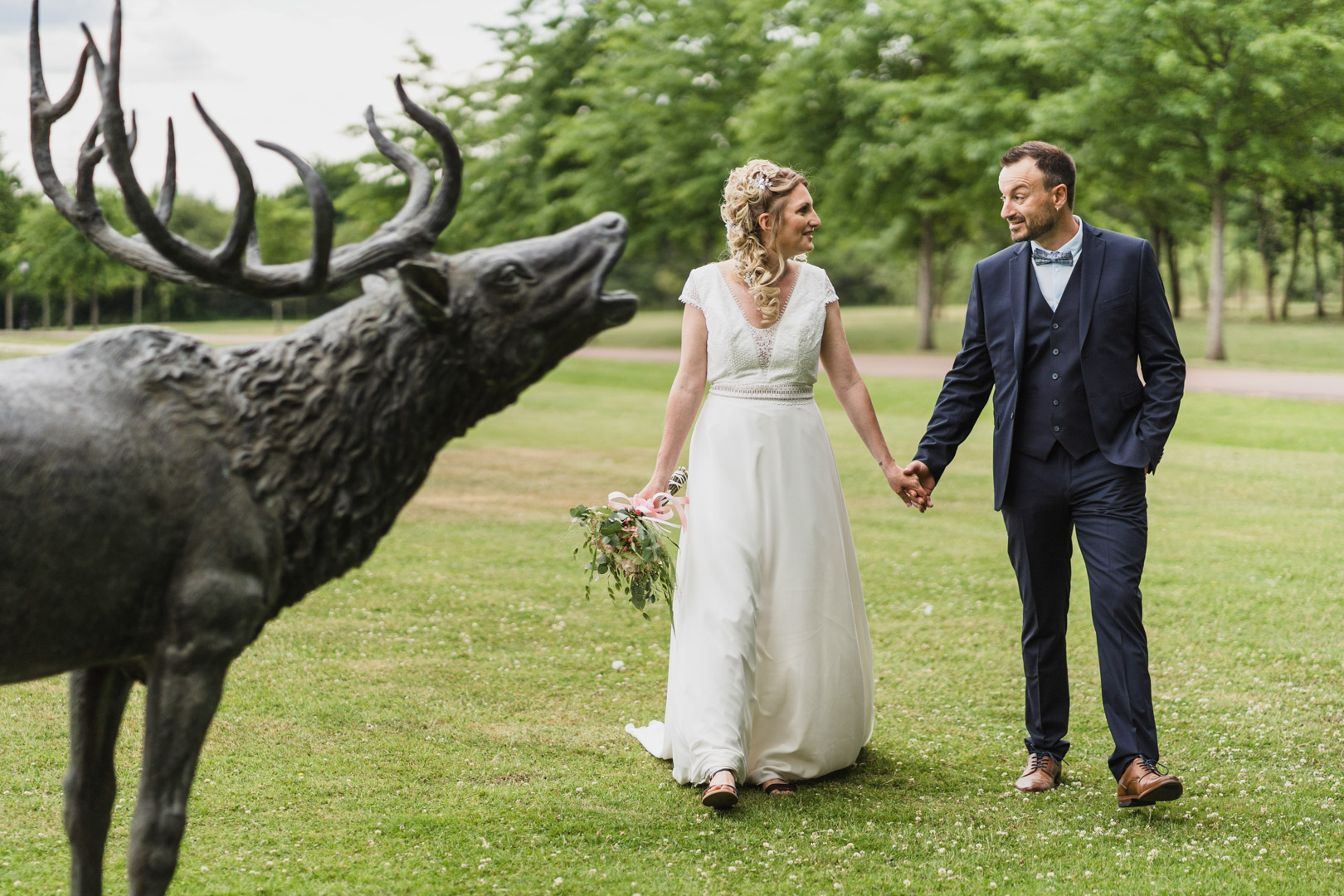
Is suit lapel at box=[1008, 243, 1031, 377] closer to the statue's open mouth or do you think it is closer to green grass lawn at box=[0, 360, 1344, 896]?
green grass lawn at box=[0, 360, 1344, 896]

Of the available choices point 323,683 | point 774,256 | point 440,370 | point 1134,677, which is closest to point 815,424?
point 774,256

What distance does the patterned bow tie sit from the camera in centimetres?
500

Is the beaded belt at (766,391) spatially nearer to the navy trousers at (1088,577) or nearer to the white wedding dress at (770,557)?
the white wedding dress at (770,557)

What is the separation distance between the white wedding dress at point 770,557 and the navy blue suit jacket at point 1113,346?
29.2 inches

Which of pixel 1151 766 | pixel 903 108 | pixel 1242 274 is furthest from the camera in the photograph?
pixel 1242 274

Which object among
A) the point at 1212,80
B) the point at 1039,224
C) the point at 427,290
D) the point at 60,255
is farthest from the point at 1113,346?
the point at 60,255

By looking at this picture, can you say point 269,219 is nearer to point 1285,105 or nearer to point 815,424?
point 1285,105

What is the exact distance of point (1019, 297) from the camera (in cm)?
502

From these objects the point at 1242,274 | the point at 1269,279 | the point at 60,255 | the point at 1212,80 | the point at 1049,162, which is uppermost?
the point at 1212,80

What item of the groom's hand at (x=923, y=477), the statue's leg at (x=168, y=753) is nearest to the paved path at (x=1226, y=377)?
the groom's hand at (x=923, y=477)

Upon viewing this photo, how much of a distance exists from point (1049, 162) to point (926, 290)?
102 ft

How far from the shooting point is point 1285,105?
25703 mm

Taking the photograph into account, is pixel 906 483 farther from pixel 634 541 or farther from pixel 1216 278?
pixel 1216 278

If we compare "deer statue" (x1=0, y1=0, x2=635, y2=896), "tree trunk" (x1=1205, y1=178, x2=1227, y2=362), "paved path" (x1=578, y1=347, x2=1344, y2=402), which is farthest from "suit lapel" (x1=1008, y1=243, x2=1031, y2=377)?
"tree trunk" (x1=1205, y1=178, x2=1227, y2=362)
